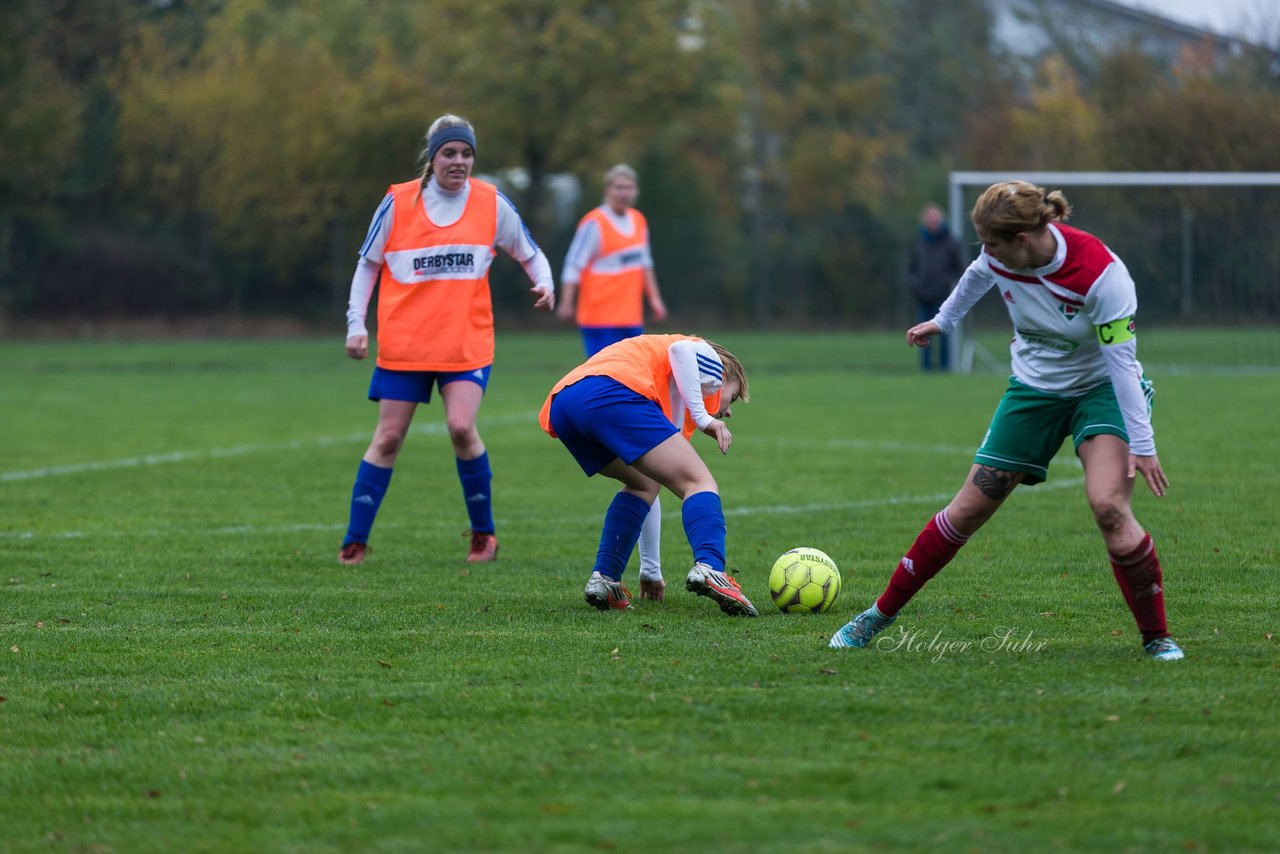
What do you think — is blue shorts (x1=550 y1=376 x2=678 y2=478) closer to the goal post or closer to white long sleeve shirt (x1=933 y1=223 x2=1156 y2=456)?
white long sleeve shirt (x1=933 y1=223 x2=1156 y2=456)

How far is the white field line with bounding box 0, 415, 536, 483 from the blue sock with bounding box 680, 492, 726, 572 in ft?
21.0

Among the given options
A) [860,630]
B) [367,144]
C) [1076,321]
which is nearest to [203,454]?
[860,630]

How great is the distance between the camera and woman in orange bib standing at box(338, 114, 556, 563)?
7.65m

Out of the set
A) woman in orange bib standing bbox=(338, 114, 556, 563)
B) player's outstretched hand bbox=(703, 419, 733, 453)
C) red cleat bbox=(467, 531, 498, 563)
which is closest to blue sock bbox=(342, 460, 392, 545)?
woman in orange bib standing bbox=(338, 114, 556, 563)

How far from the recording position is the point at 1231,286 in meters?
20.9

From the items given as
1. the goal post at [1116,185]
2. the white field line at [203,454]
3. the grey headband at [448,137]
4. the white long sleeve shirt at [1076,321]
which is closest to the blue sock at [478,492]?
the grey headband at [448,137]

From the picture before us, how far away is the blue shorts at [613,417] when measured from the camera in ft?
19.4

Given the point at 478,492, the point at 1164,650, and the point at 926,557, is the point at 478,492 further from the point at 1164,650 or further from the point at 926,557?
the point at 1164,650

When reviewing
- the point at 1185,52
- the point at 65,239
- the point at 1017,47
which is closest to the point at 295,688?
the point at 65,239

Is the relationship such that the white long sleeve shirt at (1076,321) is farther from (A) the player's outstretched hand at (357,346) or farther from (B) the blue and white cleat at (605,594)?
(A) the player's outstretched hand at (357,346)

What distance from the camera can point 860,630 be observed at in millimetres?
5336

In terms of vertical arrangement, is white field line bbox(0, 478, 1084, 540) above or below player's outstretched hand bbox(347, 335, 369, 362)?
below

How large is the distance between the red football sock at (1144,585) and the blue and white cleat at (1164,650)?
17 millimetres

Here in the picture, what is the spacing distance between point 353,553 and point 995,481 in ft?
11.3
